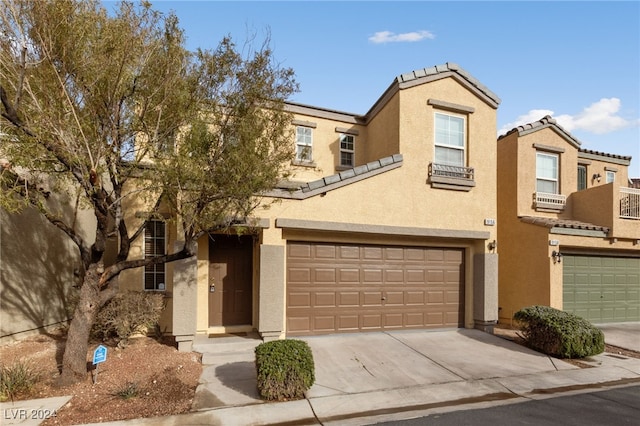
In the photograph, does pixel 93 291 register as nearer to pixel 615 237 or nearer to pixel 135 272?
pixel 135 272

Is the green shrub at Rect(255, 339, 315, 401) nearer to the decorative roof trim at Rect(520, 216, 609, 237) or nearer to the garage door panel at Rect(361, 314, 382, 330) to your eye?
the garage door panel at Rect(361, 314, 382, 330)

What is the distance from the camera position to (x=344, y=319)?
9711 mm

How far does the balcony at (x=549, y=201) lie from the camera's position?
512 inches

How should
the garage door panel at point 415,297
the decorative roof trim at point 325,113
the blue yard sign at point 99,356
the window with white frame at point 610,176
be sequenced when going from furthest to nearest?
the window with white frame at point 610,176 → the decorative roof trim at point 325,113 → the garage door panel at point 415,297 → the blue yard sign at point 99,356

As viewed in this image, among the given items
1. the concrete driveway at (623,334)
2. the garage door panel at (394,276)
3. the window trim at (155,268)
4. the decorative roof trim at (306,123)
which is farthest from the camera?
the decorative roof trim at (306,123)

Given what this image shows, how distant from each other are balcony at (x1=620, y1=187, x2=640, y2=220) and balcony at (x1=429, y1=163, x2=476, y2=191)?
6207 mm

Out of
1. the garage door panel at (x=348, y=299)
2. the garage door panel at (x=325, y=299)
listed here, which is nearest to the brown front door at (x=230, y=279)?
the garage door panel at (x=325, y=299)

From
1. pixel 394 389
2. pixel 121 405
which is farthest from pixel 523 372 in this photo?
pixel 121 405

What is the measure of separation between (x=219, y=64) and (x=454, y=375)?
7.44 meters

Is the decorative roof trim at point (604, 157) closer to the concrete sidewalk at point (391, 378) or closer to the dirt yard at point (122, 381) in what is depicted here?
the concrete sidewalk at point (391, 378)

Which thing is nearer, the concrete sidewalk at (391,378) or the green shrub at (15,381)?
the concrete sidewalk at (391,378)

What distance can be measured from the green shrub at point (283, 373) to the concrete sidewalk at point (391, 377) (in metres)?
0.18

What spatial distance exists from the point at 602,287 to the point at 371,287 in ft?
28.7

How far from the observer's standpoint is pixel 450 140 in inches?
434
